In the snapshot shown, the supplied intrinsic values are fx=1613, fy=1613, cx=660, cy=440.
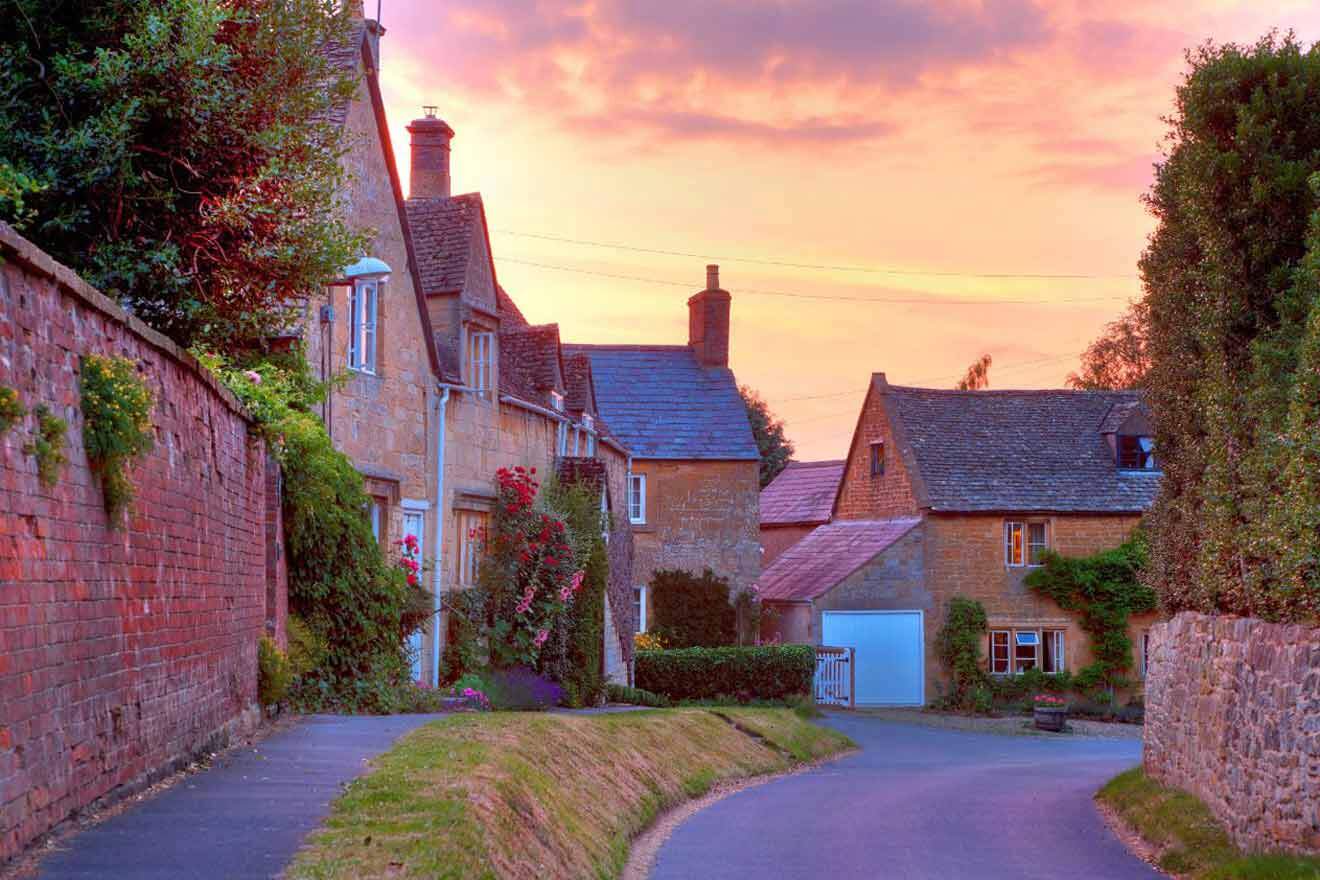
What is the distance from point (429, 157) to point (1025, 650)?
21.6m

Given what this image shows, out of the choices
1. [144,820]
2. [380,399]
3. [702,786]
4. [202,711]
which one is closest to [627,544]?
[380,399]

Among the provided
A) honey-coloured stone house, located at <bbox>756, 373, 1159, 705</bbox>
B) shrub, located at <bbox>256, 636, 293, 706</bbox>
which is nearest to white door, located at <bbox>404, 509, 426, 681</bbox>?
shrub, located at <bbox>256, 636, 293, 706</bbox>

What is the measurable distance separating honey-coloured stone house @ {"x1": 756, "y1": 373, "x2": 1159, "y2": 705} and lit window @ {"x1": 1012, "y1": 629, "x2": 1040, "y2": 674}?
0.03 m

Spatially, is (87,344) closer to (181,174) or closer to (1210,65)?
(181,174)

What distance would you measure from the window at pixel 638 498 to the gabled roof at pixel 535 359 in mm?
14462

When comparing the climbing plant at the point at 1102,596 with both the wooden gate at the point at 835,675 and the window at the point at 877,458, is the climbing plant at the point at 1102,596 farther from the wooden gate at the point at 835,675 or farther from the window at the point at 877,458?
the window at the point at 877,458

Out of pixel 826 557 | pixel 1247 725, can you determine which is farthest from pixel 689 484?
pixel 1247 725

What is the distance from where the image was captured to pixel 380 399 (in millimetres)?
24094

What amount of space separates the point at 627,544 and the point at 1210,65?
1998cm

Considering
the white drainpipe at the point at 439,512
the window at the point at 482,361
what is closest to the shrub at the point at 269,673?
the white drainpipe at the point at 439,512

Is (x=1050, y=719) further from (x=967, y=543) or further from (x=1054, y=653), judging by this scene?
(x=967, y=543)

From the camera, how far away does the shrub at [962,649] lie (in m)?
43.2

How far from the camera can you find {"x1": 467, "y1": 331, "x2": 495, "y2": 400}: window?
27922 millimetres

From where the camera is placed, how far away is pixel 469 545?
27.4 m
